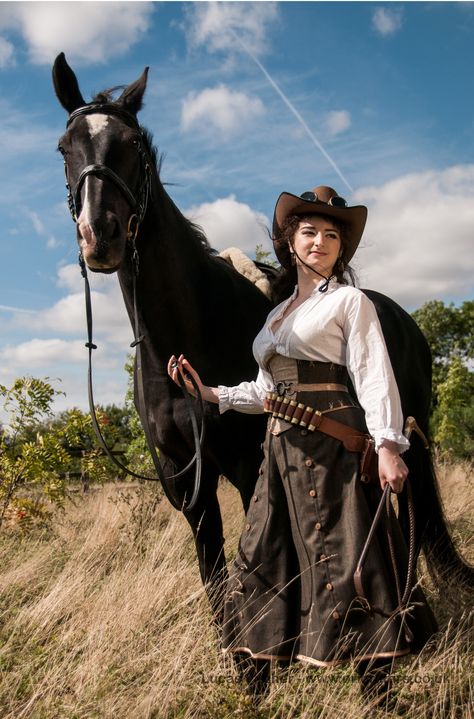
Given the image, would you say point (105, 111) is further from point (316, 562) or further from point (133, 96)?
point (316, 562)

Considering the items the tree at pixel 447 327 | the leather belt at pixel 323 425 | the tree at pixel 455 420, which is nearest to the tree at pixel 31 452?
the leather belt at pixel 323 425

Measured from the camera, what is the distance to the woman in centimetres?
239

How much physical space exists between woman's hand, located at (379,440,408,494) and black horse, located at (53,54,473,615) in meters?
1.21

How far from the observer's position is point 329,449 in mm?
2516

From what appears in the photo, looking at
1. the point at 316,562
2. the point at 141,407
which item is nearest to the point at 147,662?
the point at 316,562

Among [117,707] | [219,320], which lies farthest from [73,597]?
[219,320]

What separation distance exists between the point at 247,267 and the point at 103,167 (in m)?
1.50

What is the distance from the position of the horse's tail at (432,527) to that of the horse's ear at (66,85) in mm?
2988

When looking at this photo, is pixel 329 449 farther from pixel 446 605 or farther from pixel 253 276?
pixel 446 605

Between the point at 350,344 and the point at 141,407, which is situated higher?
the point at 350,344

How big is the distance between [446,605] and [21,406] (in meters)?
4.03

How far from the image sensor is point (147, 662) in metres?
3.03

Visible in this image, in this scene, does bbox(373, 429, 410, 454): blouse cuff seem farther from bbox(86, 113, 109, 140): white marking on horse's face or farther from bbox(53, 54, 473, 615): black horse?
bbox(86, 113, 109, 140): white marking on horse's face

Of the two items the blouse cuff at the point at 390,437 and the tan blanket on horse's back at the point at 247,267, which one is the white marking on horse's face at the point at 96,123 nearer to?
the tan blanket on horse's back at the point at 247,267
